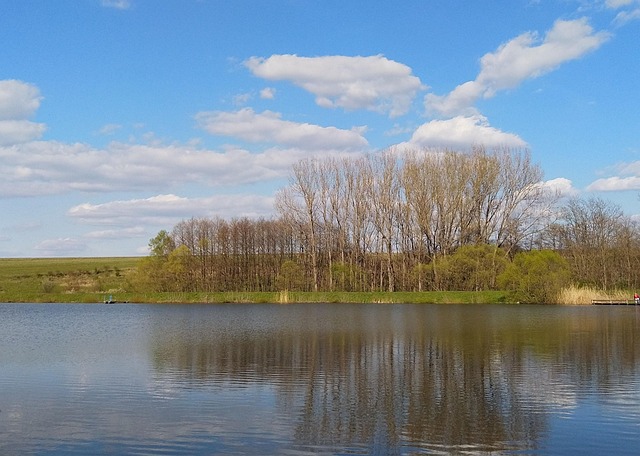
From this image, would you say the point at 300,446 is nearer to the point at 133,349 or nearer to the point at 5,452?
the point at 5,452

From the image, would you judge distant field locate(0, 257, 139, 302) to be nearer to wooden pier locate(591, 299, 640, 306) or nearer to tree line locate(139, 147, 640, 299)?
tree line locate(139, 147, 640, 299)

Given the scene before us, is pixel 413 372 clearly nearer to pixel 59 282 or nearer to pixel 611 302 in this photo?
pixel 611 302

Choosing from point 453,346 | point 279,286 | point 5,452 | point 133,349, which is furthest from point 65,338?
point 279,286

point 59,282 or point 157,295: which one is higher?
point 59,282

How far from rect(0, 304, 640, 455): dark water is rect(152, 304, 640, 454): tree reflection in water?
0.20ft

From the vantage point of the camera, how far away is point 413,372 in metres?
17.6

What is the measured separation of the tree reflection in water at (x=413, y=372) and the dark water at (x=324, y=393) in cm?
6

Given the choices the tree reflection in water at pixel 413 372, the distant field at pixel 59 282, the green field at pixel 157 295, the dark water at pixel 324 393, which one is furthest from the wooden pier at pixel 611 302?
the distant field at pixel 59 282

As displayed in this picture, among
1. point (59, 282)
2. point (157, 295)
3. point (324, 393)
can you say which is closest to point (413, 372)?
point (324, 393)

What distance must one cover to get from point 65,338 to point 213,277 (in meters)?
44.2

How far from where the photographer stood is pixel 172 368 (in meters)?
19.0

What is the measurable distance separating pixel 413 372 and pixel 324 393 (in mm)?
3852

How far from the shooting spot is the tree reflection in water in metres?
11.2

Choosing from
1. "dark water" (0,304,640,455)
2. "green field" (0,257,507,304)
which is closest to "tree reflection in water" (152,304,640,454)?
"dark water" (0,304,640,455)
